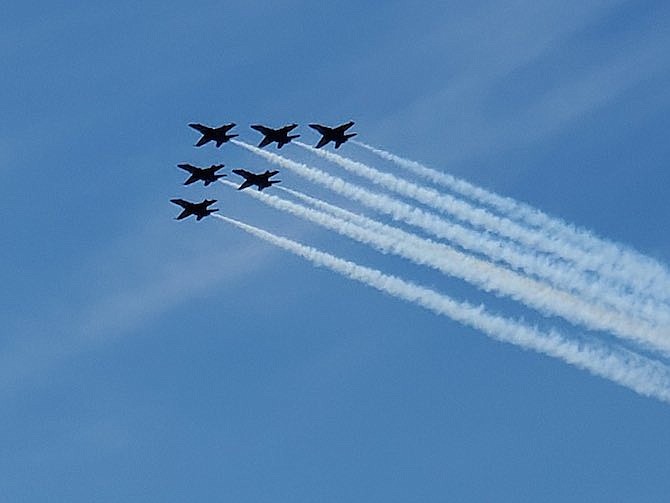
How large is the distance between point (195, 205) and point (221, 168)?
385 centimetres

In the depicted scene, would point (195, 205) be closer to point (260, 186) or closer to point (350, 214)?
point (260, 186)

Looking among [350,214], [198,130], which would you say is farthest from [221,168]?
[350,214]

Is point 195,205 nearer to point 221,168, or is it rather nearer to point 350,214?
point 221,168

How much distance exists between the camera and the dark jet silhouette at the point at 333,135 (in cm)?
17612

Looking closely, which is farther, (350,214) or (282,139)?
(282,139)

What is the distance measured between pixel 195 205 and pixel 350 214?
1920cm

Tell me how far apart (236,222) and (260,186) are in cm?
485

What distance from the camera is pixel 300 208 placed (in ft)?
561

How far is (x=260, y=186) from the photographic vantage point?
179375 mm

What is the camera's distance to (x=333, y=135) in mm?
176375

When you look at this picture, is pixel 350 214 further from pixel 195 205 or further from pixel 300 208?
pixel 195 205

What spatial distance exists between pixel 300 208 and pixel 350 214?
18.3ft

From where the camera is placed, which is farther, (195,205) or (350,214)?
(195,205)

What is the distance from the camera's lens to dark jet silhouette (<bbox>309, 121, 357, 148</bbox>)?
176 metres
